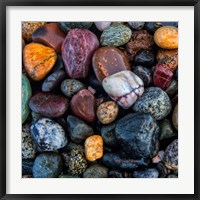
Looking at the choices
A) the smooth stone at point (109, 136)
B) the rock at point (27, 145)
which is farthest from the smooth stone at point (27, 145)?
the smooth stone at point (109, 136)

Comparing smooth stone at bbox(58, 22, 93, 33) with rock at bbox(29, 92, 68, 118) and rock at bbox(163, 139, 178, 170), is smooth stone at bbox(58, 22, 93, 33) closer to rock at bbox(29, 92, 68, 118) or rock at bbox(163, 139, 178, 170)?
rock at bbox(29, 92, 68, 118)

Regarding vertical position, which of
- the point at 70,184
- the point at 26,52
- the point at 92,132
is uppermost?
the point at 26,52

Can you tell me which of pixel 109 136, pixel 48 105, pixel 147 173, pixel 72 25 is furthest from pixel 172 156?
pixel 72 25

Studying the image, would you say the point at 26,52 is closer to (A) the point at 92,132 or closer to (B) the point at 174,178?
(A) the point at 92,132

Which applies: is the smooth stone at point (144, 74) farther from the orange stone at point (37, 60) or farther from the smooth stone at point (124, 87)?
the orange stone at point (37, 60)

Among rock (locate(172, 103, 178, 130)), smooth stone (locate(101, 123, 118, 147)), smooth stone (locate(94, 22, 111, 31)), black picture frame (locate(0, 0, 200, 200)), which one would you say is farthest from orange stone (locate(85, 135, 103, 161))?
smooth stone (locate(94, 22, 111, 31))

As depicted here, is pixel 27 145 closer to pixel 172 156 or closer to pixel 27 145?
pixel 27 145

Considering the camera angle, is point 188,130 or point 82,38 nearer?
point 188,130

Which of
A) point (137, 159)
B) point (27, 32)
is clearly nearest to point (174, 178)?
point (137, 159)
